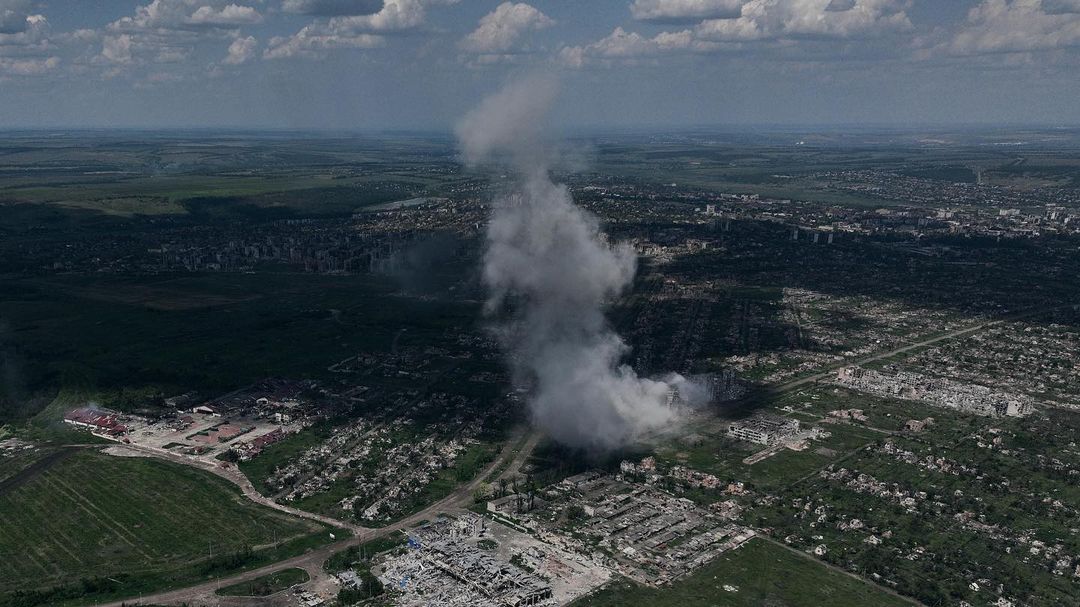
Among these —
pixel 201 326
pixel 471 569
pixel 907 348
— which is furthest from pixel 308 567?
pixel 907 348

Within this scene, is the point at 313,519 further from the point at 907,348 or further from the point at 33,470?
the point at 907,348

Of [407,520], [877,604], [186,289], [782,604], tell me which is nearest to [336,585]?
[407,520]

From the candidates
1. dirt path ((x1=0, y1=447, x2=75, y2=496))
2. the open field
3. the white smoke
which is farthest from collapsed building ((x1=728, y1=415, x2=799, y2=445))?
dirt path ((x1=0, y1=447, x2=75, y2=496))

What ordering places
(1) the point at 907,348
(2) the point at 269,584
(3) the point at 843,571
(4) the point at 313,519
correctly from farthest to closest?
1. (1) the point at 907,348
2. (4) the point at 313,519
3. (3) the point at 843,571
4. (2) the point at 269,584

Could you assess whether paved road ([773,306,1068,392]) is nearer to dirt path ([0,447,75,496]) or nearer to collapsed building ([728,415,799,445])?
collapsed building ([728,415,799,445])

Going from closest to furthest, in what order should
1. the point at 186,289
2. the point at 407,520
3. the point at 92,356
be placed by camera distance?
the point at 407,520 < the point at 92,356 < the point at 186,289

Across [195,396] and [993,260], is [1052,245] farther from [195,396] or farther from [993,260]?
[195,396]
